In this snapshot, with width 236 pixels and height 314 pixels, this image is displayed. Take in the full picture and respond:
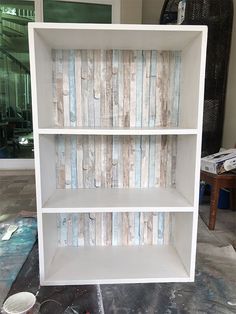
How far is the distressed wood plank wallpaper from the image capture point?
1.45 metres

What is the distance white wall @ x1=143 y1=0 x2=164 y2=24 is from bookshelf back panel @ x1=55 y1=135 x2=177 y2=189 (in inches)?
102

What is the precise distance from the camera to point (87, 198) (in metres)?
1.40

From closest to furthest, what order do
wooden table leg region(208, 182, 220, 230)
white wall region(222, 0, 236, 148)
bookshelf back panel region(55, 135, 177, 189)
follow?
bookshelf back panel region(55, 135, 177, 189), wooden table leg region(208, 182, 220, 230), white wall region(222, 0, 236, 148)

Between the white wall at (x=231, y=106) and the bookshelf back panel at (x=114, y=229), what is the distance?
1.43 m

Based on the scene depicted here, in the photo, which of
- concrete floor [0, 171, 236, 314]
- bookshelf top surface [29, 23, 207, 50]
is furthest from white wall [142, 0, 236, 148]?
bookshelf top surface [29, 23, 207, 50]

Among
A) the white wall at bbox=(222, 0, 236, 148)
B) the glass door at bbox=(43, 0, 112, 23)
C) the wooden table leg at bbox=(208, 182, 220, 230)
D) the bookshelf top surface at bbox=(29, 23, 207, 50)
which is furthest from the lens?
the glass door at bbox=(43, 0, 112, 23)

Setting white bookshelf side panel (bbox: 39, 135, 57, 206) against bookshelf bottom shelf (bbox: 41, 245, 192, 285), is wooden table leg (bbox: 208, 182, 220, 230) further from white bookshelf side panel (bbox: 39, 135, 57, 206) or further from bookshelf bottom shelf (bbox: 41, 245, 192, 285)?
white bookshelf side panel (bbox: 39, 135, 57, 206)

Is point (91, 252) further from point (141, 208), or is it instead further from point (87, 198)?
point (141, 208)

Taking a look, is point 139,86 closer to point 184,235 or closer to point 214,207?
point 184,235

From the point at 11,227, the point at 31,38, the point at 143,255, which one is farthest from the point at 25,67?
the point at 143,255

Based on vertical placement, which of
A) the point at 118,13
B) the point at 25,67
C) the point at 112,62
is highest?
the point at 118,13

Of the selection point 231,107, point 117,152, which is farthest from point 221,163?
point 117,152

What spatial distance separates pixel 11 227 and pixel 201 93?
5.11 ft

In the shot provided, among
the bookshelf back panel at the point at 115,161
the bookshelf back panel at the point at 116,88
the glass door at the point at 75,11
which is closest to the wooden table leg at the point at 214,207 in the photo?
the bookshelf back panel at the point at 115,161
